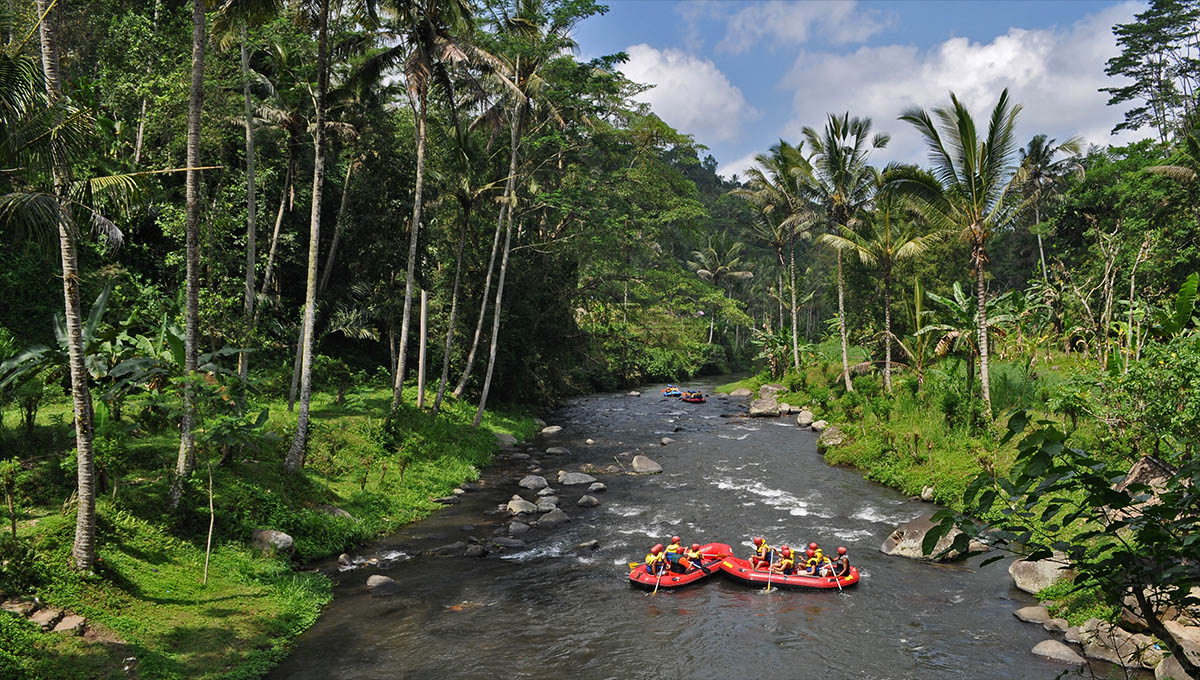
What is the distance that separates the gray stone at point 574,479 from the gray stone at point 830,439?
9.55 m

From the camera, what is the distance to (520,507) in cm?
1817

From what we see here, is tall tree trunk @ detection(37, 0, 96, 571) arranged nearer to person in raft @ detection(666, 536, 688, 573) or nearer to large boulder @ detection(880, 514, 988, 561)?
person in raft @ detection(666, 536, 688, 573)

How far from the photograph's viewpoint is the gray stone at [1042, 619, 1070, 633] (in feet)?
36.0

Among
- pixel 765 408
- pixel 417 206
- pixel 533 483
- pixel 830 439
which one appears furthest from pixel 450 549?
pixel 765 408

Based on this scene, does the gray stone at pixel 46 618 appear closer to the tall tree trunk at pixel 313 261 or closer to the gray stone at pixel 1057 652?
the tall tree trunk at pixel 313 261

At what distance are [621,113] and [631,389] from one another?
2259 centimetres

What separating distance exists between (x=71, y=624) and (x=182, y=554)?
2741mm

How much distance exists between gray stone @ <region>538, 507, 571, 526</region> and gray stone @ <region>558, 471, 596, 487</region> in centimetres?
307

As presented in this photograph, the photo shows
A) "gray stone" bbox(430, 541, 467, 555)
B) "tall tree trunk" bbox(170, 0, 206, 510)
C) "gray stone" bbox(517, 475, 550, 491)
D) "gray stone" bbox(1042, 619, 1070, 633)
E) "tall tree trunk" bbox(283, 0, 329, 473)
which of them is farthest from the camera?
"gray stone" bbox(517, 475, 550, 491)

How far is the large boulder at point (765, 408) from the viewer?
3512 centimetres

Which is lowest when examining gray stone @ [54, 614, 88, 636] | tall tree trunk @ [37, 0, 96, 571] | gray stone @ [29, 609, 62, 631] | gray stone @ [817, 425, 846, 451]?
gray stone @ [817, 425, 846, 451]

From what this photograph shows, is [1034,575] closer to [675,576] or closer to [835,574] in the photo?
[835,574]

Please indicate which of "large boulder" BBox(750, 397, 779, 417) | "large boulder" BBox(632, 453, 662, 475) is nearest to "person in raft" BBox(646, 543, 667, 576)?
"large boulder" BBox(632, 453, 662, 475)

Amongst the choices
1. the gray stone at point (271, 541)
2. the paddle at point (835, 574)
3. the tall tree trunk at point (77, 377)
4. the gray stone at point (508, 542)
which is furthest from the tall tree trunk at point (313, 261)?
the paddle at point (835, 574)
